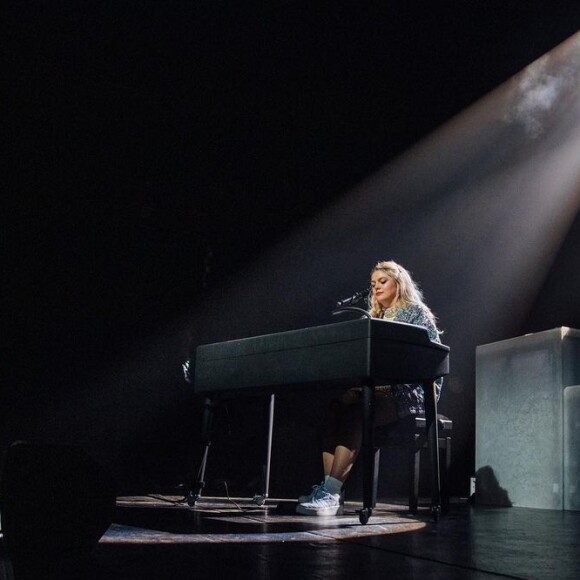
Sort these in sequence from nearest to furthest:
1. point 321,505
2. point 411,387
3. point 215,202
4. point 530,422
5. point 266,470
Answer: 1. point 321,505
2. point 411,387
3. point 266,470
4. point 530,422
5. point 215,202

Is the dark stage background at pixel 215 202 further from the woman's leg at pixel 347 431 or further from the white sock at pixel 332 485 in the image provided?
the white sock at pixel 332 485

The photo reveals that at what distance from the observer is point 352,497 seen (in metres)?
4.45

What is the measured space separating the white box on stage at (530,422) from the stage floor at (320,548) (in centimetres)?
99

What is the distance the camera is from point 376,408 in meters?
3.03

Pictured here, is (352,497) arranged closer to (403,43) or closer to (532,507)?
(532,507)

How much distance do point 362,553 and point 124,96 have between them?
332 cm

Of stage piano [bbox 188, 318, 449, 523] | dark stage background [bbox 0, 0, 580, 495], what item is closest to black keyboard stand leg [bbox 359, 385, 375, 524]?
stage piano [bbox 188, 318, 449, 523]

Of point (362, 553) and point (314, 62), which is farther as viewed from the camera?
point (314, 62)

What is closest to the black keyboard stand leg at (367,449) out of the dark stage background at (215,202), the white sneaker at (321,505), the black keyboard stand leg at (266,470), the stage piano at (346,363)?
the stage piano at (346,363)

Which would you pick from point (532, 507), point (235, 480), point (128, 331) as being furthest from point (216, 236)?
point (532, 507)

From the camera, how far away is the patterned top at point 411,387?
305 centimetres

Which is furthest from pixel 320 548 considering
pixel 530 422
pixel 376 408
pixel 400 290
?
pixel 530 422

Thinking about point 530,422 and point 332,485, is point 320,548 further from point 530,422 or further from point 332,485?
point 530,422

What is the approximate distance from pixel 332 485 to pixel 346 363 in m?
0.67
